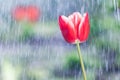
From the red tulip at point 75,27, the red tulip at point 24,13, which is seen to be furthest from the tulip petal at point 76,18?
the red tulip at point 24,13

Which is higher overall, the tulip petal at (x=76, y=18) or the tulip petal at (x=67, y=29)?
the tulip petal at (x=76, y=18)

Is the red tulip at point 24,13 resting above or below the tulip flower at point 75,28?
above

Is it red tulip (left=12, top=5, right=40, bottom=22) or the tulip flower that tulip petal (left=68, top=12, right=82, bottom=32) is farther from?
red tulip (left=12, top=5, right=40, bottom=22)

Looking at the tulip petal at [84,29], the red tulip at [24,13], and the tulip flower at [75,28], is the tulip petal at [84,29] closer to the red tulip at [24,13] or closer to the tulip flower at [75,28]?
the tulip flower at [75,28]

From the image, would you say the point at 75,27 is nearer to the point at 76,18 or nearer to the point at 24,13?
the point at 76,18

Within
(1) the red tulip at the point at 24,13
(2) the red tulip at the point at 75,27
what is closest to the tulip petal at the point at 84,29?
(2) the red tulip at the point at 75,27

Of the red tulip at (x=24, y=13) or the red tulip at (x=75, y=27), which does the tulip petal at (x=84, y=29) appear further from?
the red tulip at (x=24, y=13)

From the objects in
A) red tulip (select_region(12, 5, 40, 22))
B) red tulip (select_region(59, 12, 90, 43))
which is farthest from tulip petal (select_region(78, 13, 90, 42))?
red tulip (select_region(12, 5, 40, 22))
